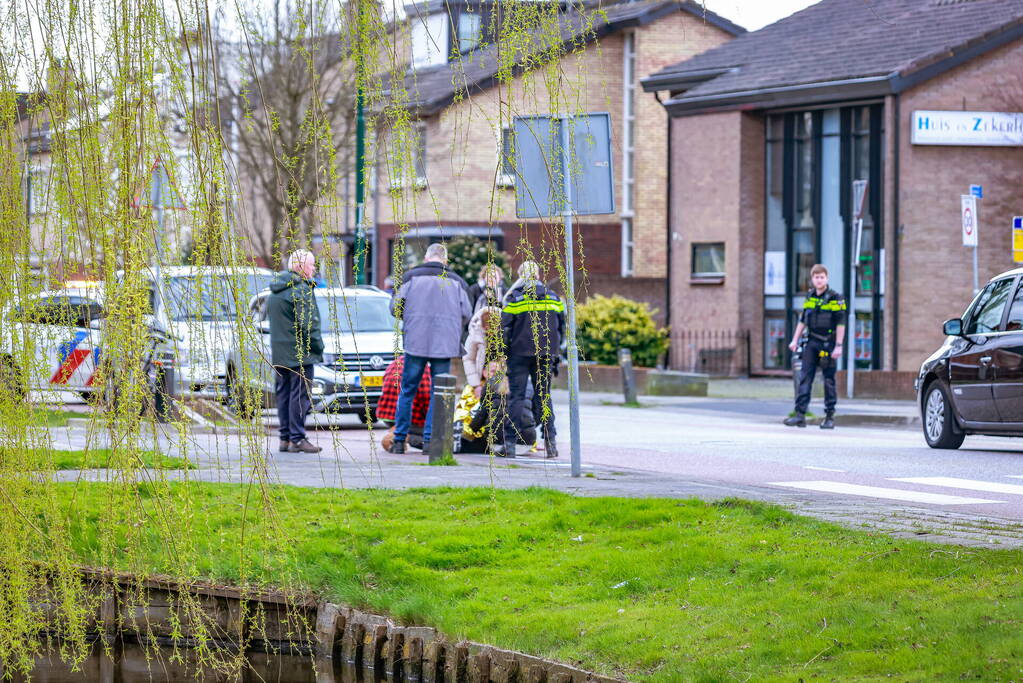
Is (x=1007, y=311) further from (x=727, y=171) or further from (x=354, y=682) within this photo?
(x=727, y=171)

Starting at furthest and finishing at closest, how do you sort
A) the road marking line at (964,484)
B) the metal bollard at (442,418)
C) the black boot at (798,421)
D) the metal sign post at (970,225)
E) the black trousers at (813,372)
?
the metal sign post at (970,225) < the black boot at (798,421) < the black trousers at (813,372) < the metal bollard at (442,418) < the road marking line at (964,484)


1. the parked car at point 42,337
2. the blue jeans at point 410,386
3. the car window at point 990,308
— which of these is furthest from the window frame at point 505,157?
the car window at point 990,308

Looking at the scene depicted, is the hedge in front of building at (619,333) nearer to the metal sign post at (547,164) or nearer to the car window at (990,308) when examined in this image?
the car window at (990,308)

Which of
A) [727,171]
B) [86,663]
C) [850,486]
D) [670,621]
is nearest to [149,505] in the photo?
[670,621]

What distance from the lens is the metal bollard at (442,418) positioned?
13703 millimetres

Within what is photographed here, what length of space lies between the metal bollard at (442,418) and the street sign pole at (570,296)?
5.82 ft

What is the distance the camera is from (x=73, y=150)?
522cm

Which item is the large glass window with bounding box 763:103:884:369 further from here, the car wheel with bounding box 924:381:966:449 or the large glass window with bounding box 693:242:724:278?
the car wheel with bounding box 924:381:966:449

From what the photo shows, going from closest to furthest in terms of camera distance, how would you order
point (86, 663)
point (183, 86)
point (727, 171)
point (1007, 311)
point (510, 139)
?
1. point (183, 86)
2. point (510, 139)
3. point (86, 663)
4. point (1007, 311)
5. point (727, 171)

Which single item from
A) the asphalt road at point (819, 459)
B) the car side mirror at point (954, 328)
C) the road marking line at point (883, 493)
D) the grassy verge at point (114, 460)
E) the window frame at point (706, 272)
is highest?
→ the window frame at point (706, 272)

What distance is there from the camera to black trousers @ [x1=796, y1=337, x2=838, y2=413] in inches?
798

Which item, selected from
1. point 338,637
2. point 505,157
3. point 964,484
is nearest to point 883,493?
point 964,484

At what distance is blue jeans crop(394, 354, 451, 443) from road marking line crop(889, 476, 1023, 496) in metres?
4.59

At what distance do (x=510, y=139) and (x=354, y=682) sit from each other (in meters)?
4.28
